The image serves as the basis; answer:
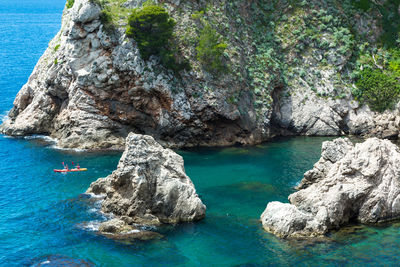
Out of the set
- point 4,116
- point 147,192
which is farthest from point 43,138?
point 147,192

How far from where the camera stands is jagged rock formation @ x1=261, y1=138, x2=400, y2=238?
1964 inches

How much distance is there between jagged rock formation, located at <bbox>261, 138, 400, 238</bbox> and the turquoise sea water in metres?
1.76

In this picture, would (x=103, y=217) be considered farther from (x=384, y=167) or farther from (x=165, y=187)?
(x=384, y=167)

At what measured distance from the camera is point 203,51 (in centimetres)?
8238

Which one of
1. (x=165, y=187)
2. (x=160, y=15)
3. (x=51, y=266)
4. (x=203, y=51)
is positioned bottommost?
(x=51, y=266)

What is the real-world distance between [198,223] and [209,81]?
116 ft

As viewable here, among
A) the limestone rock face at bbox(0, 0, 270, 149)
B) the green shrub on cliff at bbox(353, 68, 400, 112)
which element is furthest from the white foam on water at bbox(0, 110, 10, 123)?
the green shrub on cliff at bbox(353, 68, 400, 112)

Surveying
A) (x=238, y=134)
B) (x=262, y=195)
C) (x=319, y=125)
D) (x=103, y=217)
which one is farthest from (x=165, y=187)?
(x=319, y=125)

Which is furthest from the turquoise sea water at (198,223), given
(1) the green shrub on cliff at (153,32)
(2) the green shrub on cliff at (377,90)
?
(1) the green shrub on cliff at (153,32)

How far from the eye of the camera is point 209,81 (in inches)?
3255

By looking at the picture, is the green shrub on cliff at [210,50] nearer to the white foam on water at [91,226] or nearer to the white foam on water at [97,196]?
the white foam on water at [97,196]

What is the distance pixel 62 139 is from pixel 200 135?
77.9 ft

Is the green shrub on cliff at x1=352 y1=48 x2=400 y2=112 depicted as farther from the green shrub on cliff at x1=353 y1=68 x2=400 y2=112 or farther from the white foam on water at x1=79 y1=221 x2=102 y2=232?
the white foam on water at x1=79 y1=221 x2=102 y2=232

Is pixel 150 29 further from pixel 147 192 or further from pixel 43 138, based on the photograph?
pixel 147 192
